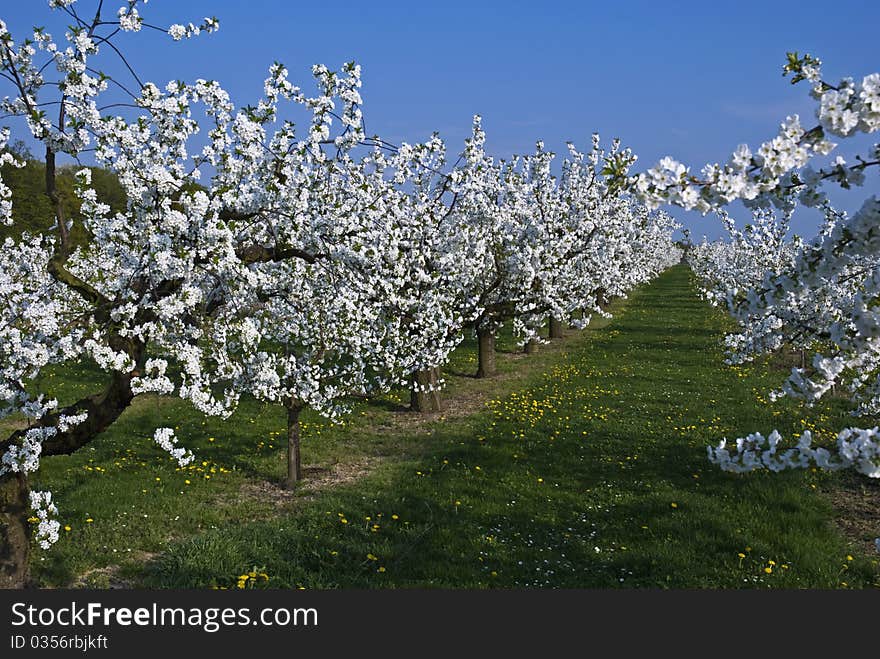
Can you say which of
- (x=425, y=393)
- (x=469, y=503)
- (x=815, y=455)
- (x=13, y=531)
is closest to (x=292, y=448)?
(x=469, y=503)

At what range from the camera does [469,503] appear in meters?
10.8

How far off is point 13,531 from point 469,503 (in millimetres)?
6263

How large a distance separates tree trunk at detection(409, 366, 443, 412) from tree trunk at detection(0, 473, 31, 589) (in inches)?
431

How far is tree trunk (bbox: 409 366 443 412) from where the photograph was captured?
17.8 m

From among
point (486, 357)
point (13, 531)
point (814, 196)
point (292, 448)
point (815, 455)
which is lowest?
point (13, 531)

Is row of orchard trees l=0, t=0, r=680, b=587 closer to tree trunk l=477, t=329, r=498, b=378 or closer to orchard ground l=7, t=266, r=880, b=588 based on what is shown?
orchard ground l=7, t=266, r=880, b=588

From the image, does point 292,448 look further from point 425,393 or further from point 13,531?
point 425,393

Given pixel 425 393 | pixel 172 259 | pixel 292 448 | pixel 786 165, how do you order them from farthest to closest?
pixel 425 393, pixel 292 448, pixel 172 259, pixel 786 165

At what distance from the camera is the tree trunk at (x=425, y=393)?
58.2 ft

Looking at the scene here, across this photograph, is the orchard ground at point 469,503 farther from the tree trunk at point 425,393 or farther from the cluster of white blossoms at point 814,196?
the cluster of white blossoms at point 814,196

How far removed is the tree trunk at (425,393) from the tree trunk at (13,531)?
11.0m

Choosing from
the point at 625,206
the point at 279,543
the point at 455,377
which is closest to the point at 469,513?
the point at 279,543

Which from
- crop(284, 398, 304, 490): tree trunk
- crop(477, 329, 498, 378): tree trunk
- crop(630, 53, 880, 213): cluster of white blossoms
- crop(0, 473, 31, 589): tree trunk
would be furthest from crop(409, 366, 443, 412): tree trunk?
crop(630, 53, 880, 213): cluster of white blossoms

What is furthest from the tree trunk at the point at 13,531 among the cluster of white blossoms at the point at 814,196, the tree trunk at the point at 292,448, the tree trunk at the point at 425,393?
the tree trunk at the point at 425,393
